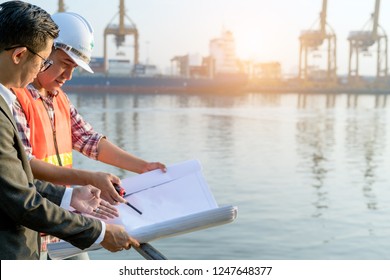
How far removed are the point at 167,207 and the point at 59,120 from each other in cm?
51

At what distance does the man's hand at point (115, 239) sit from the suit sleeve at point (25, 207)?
4 centimetres

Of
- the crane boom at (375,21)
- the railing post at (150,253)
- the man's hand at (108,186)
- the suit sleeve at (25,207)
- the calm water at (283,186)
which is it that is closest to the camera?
the suit sleeve at (25,207)

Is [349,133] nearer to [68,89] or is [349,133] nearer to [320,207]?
[320,207]

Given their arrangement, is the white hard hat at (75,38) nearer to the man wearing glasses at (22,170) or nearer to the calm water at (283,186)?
the man wearing glasses at (22,170)

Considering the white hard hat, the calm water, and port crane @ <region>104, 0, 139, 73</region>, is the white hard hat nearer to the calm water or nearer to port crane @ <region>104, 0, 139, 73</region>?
the calm water

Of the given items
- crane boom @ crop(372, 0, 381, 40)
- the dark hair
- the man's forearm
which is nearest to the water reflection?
the man's forearm

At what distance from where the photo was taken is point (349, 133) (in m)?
21.7

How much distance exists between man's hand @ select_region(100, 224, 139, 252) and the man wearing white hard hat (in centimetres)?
23

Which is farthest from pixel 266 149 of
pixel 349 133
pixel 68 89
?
pixel 68 89

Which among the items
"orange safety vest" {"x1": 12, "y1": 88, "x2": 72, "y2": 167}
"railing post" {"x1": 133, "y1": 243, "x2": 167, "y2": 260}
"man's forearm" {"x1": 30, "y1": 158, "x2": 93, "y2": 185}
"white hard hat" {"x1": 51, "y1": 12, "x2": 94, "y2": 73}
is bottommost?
"railing post" {"x1": 133, "y1": 243, "x2": 167, "y2": 260}

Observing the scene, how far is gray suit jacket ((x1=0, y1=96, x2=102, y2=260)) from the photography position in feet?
4.29

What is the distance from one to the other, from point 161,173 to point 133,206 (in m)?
0.18

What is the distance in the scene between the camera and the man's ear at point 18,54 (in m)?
1.39

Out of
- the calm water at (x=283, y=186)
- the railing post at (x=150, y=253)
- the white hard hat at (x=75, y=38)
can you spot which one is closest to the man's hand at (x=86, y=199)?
the railing post at (x=150, y=253)
